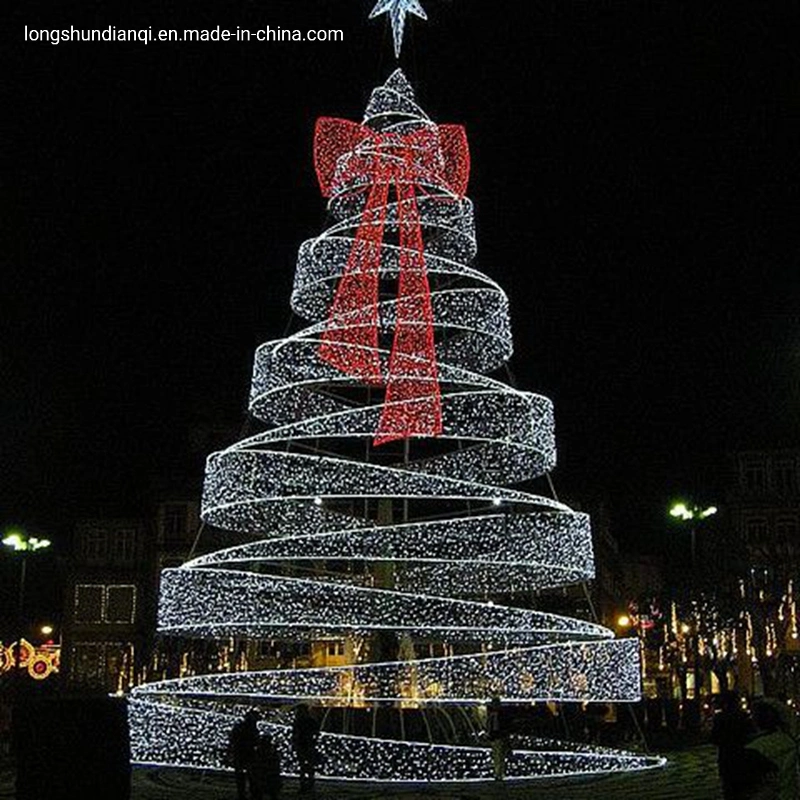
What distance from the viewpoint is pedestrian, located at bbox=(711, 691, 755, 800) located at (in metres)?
6.60

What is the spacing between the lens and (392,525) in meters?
20.0

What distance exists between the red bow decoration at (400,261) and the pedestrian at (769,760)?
14.1 m

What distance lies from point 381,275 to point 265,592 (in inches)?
276

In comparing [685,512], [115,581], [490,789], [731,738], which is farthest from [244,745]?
[115,581]

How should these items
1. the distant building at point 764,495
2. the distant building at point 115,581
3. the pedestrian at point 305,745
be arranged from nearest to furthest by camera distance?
the pedestrian at point 305,745 < the distant building at point 115,581 < the distant building at point 764,495

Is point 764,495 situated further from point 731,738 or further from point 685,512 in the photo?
point 731,738

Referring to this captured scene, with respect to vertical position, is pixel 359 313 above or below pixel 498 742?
above

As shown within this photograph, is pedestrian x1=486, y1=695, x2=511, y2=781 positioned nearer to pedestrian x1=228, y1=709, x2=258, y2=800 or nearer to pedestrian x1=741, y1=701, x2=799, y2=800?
pedestrian x1=228, y1=709, x2=258, y2=800

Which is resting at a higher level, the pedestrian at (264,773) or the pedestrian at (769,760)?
the pedestrian at (769,760)

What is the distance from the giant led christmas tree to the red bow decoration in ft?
0.13

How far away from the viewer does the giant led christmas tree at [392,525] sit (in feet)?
62.7

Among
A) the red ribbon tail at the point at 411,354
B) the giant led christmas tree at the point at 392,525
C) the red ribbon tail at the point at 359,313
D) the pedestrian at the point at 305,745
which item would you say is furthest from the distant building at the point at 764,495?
the pedestrian at the point at 305,745

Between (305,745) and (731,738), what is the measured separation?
10.8 m

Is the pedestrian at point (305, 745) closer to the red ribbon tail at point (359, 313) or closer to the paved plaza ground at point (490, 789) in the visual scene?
the paved plaza ground at point (490, 789)
